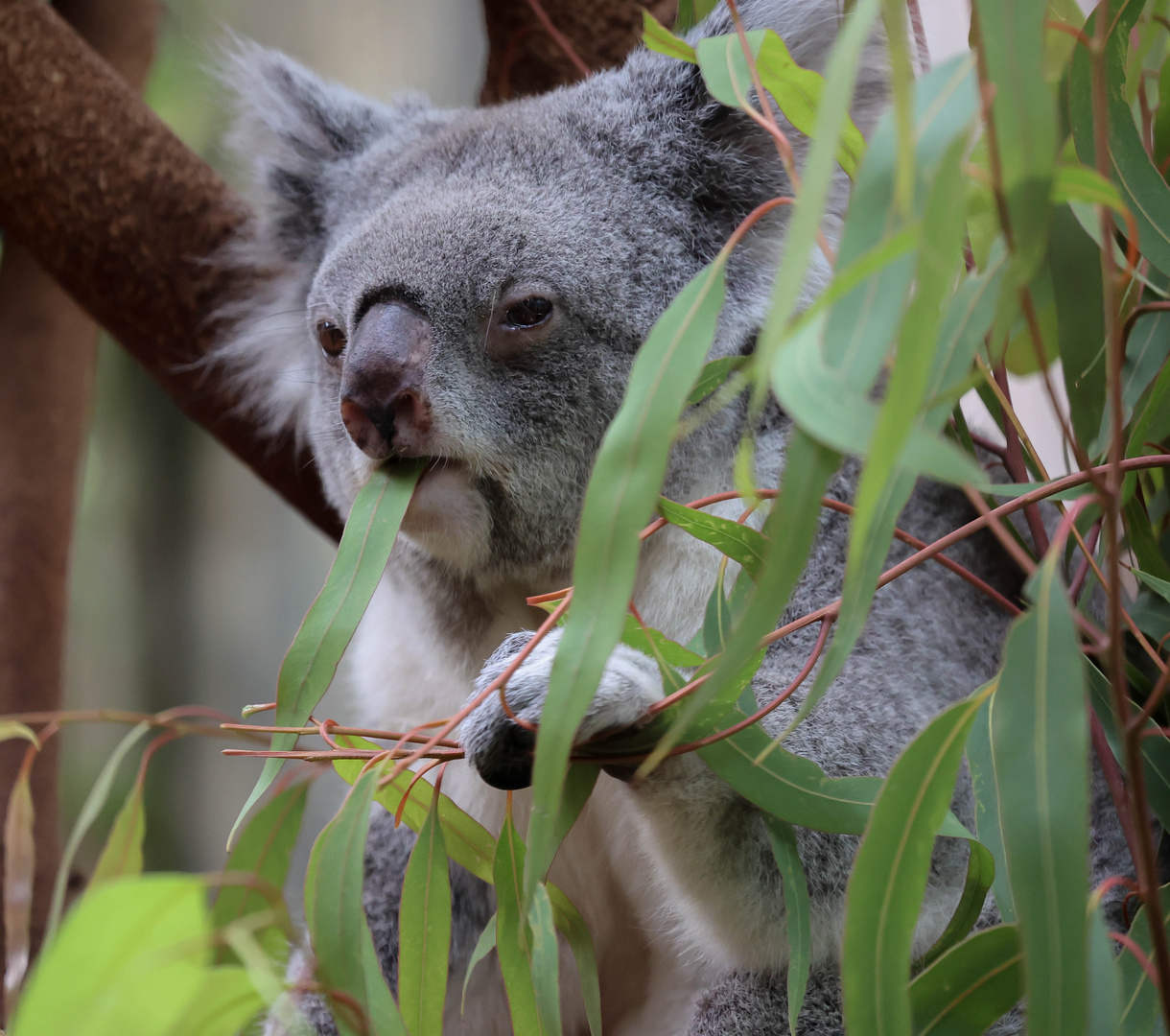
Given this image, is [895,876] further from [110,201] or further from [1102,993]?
[110,201]

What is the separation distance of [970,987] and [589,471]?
31.3 inches

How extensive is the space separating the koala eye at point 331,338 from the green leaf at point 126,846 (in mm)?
730

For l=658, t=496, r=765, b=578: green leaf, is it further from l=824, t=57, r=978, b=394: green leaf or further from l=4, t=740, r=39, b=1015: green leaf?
l=4, t=740, r=39, b=1015: green leaf

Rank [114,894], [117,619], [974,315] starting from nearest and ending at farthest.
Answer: [114,894], [974,315], [117,619]

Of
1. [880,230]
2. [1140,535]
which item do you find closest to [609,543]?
[880,230]

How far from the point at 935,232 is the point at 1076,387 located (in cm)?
76

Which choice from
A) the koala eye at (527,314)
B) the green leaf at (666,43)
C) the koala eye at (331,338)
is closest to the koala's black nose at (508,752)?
the koala eye at (527,314)

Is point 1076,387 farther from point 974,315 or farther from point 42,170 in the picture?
point 42,170

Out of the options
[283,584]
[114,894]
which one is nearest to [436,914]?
[114,894]

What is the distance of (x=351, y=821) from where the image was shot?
92cm

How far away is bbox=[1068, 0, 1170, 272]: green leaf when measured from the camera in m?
1.05

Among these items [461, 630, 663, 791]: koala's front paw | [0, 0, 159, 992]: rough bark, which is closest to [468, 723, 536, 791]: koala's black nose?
[461, 630, 663, 791]: koala's front paw

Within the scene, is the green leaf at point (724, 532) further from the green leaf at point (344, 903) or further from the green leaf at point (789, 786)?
the green leaf at point (344, 903)

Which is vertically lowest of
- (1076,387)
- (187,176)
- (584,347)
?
(1076,387)
